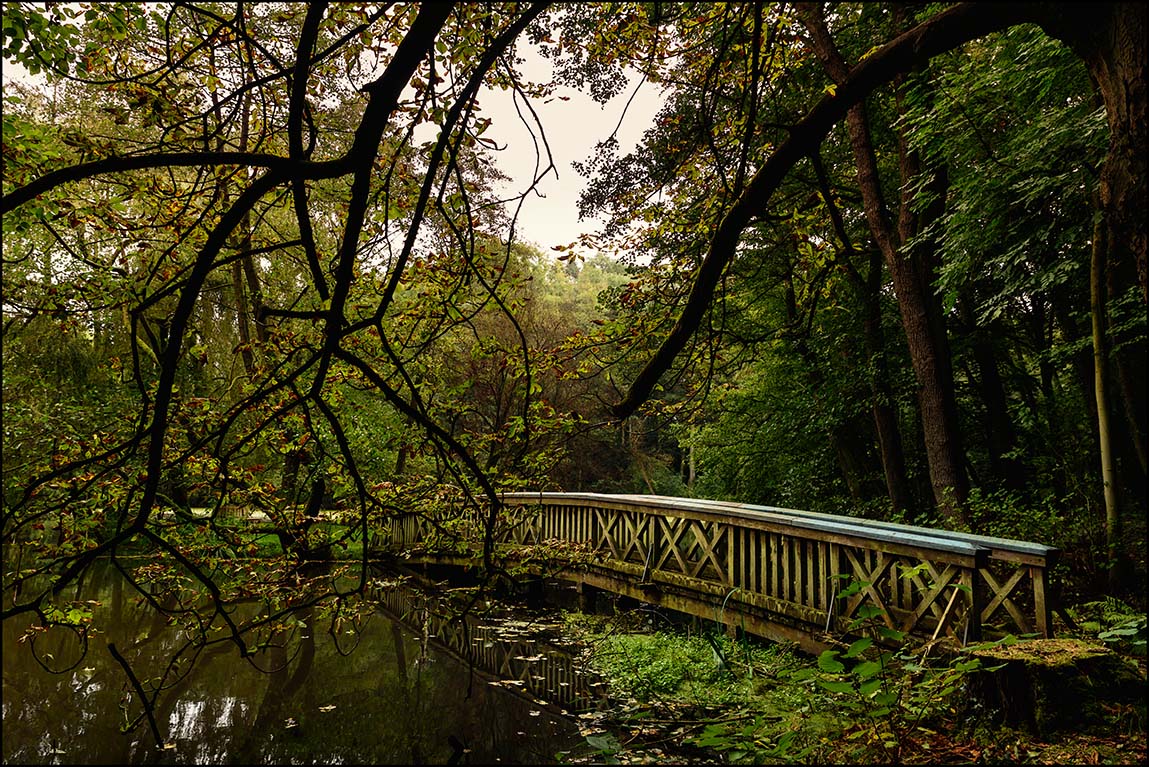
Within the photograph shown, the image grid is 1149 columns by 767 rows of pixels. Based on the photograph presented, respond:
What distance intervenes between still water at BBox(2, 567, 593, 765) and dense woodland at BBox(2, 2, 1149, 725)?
1.36 metres

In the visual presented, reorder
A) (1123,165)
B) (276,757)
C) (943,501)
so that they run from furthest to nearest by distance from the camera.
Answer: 1. (943,501)
2. (276,757)
3. (1123,165)

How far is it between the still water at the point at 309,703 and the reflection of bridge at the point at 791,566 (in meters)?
1.40

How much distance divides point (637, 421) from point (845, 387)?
1406 centimetres

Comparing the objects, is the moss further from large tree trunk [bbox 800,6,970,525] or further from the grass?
large tree trunk [bbox 800,6,970,525]

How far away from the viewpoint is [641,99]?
3.06 m

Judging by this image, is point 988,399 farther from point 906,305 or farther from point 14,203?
point 14,203

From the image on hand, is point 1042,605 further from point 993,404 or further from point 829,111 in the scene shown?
point 993,404

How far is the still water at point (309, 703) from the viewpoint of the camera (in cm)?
570

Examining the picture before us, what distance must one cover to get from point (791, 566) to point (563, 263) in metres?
4.41

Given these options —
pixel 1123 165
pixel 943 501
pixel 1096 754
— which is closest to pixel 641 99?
pixel 1123 165

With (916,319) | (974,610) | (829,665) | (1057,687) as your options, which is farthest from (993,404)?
(829,665)

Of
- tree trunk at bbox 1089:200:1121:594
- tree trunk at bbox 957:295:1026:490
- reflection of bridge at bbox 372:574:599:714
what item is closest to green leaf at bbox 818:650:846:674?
reflection of bridge at bbox 372:574:599:714

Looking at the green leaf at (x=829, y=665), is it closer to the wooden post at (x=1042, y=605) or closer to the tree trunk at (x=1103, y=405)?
the wooden post at (x=1042, y=605)

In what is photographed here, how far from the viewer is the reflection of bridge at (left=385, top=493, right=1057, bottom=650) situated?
14.5 feet
